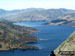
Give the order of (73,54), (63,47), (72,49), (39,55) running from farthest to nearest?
(39,55), (63,47), (72,49), (73,54)

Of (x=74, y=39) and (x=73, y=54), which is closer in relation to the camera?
(x=73, y=54)

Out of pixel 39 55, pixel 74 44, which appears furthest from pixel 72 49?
pixel 39 55

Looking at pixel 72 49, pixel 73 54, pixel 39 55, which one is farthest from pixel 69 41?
pixel 39 55

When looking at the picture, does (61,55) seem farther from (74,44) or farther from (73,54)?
(74,44)

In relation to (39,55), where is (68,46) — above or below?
above

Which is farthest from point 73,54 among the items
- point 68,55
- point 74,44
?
point 74,44

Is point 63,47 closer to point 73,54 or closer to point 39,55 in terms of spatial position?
point 73,54

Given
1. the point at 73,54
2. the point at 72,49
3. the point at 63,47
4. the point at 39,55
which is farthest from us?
the point at 39,55

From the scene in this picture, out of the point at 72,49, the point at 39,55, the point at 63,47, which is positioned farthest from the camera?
the point at 39,55

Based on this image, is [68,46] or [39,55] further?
[39,55]
